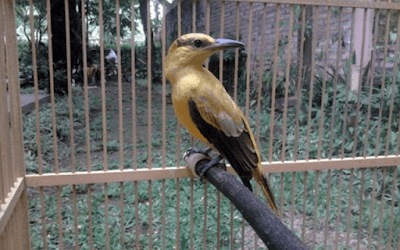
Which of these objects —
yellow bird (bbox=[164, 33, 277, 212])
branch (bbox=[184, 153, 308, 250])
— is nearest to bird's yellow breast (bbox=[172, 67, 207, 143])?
yellow bird (bbox=[164, 33, 277, 212])

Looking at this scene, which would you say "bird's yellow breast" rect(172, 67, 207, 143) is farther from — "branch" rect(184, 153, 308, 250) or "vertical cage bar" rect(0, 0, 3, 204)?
"vertical cage bar" rect(0, 0, 3, 204)

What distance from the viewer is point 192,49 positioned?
1.51m

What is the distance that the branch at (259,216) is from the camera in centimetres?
84

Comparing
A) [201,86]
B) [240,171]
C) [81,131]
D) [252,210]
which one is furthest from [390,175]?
[81,131]

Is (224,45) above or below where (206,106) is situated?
above

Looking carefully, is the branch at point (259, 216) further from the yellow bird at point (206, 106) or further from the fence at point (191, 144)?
the fence at point (191, 144)

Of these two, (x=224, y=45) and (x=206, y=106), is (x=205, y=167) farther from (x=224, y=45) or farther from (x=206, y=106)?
(x=224, y=45)

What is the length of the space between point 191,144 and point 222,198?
1.43 m

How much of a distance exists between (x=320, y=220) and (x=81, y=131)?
Result: 9.88ft

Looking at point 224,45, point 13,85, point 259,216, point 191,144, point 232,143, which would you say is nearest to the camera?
→ point 259,216

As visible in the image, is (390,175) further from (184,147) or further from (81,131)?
(81,131)

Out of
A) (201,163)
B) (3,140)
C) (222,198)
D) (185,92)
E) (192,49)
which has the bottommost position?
(222,198)

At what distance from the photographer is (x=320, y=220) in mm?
2877

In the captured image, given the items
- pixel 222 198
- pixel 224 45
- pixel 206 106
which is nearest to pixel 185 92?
pixel 206 106
